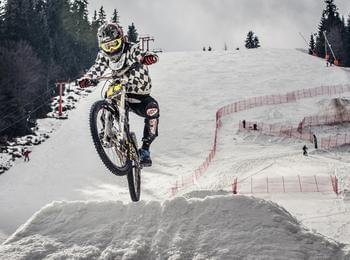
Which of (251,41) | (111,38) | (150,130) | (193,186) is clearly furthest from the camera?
(251,41)

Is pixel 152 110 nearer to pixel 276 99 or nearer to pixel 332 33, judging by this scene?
Answer: pixel 276 99

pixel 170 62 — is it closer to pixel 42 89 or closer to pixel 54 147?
pixel 42 89

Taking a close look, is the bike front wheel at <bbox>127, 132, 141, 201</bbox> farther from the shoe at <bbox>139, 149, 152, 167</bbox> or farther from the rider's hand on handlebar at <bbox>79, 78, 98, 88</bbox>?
the rider's hand on handlebar at <bbox>79, 78, 98, 88</bbox>

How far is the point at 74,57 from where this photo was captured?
66.3m

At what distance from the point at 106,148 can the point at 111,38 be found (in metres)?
1.57

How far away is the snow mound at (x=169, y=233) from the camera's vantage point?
443cm

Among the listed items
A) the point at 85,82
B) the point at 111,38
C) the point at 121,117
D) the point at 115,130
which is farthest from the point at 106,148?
the point at 111,38

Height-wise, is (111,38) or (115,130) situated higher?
(111,38)

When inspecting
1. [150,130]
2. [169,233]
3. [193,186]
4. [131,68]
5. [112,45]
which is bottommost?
[193,186]

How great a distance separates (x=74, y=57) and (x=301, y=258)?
6589cm

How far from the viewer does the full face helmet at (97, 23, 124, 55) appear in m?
5.71

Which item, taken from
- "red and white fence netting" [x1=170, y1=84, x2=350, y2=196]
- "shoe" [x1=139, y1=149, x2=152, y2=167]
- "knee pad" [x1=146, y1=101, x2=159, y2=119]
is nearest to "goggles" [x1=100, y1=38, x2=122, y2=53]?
"knee pad" [x1=146, y1=101, x2=159, y2=119]

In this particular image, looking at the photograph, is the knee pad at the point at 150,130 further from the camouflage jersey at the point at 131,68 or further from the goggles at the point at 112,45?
the goggles at the point at 112,45

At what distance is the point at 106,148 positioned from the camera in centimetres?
551
